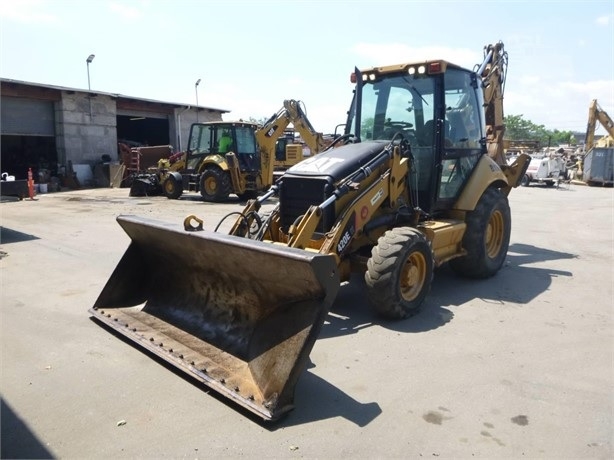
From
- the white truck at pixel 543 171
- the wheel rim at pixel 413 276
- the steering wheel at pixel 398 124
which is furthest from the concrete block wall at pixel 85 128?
the wheel rim at pixel 413 276

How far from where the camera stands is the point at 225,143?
640 inches

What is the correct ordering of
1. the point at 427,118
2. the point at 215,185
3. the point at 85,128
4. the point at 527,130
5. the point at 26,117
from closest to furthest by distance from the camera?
the point at 427,118
the point at 215,185
the point at 26,117
the point at 85,128
the point at 527,130

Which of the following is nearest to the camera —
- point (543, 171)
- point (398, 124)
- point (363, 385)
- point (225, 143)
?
point (363, 385)

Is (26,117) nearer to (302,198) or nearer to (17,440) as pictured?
(302,198)

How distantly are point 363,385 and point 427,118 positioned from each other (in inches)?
143

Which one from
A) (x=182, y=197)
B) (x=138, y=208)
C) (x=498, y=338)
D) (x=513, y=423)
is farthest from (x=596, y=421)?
(x=182, y=197)

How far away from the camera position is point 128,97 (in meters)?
24.3

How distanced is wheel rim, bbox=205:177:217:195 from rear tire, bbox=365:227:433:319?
454 inches

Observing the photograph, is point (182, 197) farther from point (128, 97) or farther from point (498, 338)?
point (498, 338)

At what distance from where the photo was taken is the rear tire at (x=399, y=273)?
4.91 m

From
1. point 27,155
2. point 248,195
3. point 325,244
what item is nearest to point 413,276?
point 325,244

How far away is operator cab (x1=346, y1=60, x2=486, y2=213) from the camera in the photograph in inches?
242

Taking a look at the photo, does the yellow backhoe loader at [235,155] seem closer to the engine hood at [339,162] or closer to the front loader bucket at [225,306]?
the engine hood at [339,162]

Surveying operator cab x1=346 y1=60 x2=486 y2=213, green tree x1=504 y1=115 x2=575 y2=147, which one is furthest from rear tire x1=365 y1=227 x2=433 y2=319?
green tree x1=504 y1=115 x2=575 y2=147
